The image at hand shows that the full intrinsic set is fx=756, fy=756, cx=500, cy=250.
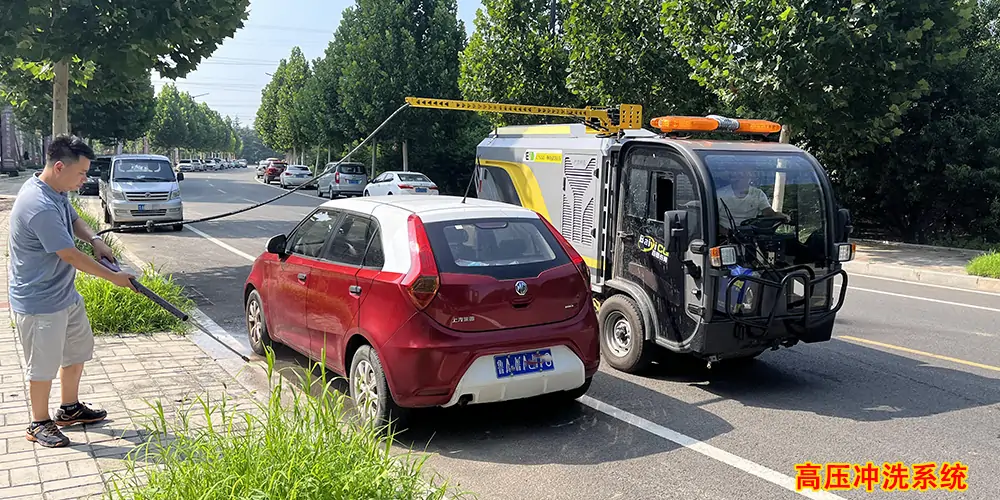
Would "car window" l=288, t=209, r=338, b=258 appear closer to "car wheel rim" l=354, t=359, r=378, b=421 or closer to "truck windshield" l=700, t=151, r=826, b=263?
"car wheel rim" l=354, t=359, r=378, b=421

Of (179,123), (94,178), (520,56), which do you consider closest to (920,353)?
(520,56)

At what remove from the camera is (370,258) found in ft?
17.5

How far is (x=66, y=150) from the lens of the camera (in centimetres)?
457

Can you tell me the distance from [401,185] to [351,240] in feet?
71.4

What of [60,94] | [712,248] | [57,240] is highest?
[60,94]

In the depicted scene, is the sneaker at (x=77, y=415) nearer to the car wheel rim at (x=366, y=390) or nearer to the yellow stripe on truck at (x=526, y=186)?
the car wheel rim at (x=366, y=390)

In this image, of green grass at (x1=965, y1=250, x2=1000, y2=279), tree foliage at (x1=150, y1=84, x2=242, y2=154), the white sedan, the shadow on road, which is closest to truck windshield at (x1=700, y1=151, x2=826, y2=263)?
the shadow on road

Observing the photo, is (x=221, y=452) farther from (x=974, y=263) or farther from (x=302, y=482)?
(x=974, y=263)

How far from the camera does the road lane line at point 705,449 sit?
4.45 meters

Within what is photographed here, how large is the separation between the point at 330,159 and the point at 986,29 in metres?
42.8

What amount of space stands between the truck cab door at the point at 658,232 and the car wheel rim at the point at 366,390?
8.35 feet

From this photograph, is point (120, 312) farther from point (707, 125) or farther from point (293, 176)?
point (293, 176)

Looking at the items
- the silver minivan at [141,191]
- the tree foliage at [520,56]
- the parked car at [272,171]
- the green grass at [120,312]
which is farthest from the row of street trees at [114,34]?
the parked car at [272,171]

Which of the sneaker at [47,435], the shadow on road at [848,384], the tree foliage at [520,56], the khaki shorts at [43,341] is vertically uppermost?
the tree foliage at [520,56]
